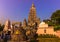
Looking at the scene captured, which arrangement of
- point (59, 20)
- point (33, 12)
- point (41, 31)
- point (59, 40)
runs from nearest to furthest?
1. point (59, 40)
2. point (41, 31)
3. point (59, 20)
4. point (33, 12)

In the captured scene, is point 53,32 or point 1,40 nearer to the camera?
point 1,40

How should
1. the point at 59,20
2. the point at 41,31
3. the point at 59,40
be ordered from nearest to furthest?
the point at 59,40, the point at 41,31, the point at 59,20

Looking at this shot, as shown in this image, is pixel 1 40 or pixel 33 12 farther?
pixel 33 12

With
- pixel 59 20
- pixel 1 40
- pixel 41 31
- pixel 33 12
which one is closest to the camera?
pixel 1 40

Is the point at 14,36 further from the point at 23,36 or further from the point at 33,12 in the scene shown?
the point at 33,12

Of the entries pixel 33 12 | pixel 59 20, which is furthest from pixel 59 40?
pixel 33 12

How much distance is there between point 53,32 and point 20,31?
976cm

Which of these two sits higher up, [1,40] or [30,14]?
[30,14]

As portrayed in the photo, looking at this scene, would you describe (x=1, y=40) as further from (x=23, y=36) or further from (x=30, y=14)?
(x=30, y=14)

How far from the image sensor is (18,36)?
46.9 feet

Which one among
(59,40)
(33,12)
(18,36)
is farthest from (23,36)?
(33,12)

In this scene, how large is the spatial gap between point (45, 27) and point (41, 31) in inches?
29.1

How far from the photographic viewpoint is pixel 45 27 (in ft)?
80.8

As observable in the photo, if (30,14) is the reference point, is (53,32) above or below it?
below
